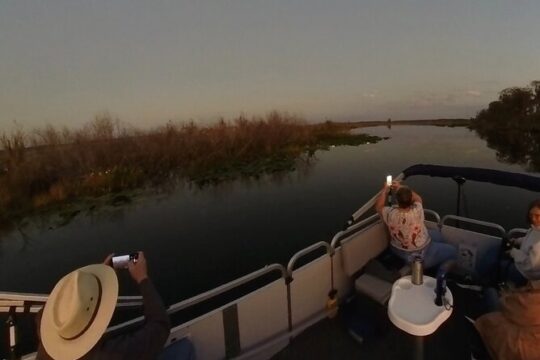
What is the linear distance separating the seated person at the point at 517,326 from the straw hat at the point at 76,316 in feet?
7.65

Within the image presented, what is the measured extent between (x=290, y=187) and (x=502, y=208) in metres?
8.23

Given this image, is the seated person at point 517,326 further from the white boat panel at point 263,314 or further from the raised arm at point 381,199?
the raised arm at point 381,199

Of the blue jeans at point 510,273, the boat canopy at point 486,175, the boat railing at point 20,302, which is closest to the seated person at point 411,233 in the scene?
the blue jeans at point 510,273

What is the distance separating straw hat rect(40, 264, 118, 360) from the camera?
1467mm

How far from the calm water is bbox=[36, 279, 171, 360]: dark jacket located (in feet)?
16.5

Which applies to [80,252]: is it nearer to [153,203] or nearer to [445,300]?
[153,203]

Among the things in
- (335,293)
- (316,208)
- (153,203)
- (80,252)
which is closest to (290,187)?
(316,208)

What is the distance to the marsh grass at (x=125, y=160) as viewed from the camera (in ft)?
43.9

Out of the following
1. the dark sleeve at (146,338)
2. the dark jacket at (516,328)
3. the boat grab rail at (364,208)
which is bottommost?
the dark jacket at (516,328)

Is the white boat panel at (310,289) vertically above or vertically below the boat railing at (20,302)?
below

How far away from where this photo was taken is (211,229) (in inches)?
398

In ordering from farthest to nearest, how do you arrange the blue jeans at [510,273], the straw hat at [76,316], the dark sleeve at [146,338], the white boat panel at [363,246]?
the white boat panel at [363,246] < the blue jeans at [510,273] < the dark sleeve at [146,338] < the straw hat at [76,316]

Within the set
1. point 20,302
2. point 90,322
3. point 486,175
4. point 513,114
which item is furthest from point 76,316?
point 513,114

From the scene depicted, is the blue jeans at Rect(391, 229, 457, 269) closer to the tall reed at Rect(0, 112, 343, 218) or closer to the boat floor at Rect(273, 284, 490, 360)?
the boat floor at Rect(273, 284, 490, 360)
